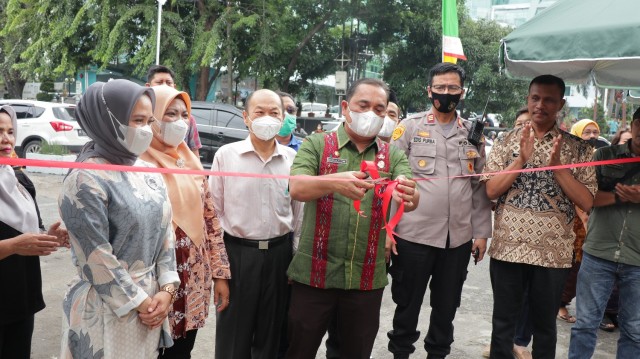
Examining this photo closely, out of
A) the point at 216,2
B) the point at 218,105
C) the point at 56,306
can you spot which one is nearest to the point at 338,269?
the point at 56,306

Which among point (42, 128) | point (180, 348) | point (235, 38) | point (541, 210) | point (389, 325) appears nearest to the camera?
→ point (180, 348)

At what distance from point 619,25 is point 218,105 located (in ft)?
32.8

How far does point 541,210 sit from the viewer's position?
3.26 m

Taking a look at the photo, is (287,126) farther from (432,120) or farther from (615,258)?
(615,258)

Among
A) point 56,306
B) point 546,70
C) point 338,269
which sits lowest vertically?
point 56,306

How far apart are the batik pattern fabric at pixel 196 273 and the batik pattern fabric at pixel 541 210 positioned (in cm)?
172

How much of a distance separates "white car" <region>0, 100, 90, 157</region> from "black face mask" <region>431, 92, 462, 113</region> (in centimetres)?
1117

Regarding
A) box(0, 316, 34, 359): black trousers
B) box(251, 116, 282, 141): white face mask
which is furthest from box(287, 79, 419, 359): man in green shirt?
box(0, 316, 34, 359): black trousers

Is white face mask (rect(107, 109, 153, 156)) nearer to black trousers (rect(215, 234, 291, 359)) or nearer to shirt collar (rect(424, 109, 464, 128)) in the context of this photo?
black trousers (rect(215, 234, 291, 359))

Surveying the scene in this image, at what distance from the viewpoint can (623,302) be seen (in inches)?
127

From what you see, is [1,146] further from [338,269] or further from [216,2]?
[216,2]

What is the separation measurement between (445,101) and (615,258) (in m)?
1.39

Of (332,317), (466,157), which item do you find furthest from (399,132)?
(332,317)

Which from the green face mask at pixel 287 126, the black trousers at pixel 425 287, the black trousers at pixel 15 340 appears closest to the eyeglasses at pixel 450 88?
the black trousers at pixel 425 287
